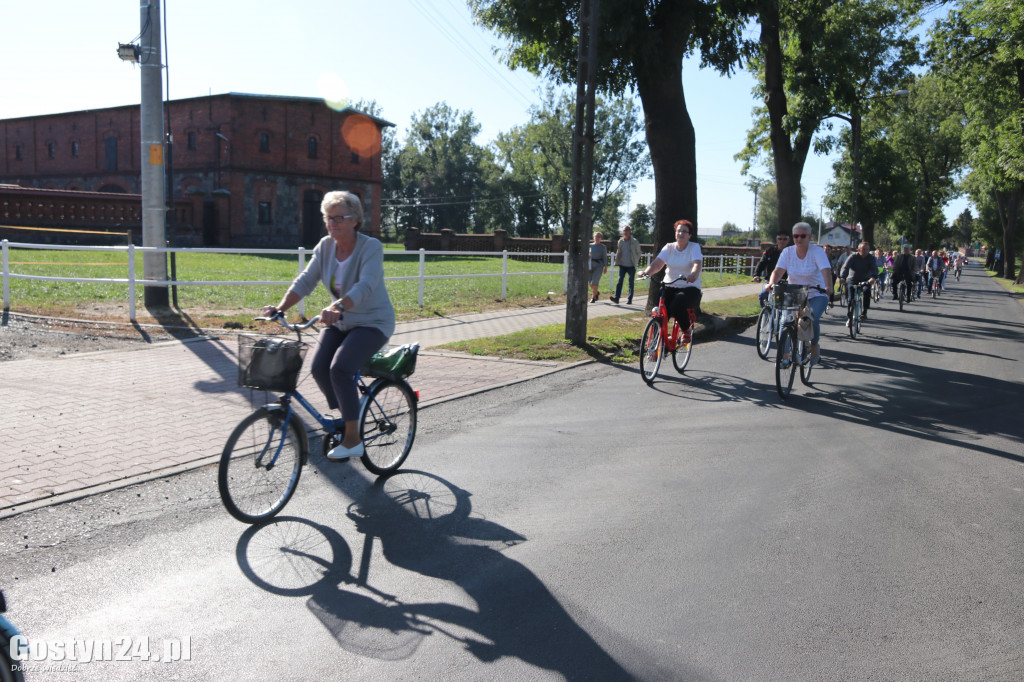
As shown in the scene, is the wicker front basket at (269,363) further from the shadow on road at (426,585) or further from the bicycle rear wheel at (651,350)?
the bicycle rear wheel at (651,350)

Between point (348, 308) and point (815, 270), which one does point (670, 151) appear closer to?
point (815, 270)

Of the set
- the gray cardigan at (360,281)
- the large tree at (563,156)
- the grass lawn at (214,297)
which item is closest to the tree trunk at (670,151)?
the grass lawn at (214,297)

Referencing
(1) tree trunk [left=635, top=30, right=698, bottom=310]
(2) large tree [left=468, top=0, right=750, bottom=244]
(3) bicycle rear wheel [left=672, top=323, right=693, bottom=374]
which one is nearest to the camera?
(3) bicycle rear wheel [left=672, top=323, right=693, bottom=374]

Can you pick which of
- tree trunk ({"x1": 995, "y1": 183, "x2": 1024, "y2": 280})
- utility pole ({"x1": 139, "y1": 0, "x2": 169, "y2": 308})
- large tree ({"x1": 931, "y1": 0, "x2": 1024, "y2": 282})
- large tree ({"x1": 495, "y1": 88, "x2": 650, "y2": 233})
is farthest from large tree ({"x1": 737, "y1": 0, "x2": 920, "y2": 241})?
large tree ({"x1": 495, "y1": 88, "x2": 650, "y2": 233})

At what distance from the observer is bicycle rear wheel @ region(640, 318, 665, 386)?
934 cm

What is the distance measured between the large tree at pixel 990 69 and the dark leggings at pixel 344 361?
22896mm

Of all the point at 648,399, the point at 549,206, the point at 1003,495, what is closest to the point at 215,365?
the point at 648,399

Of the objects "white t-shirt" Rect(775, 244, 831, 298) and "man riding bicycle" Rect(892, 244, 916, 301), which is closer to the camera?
"white t-shirt" Rect(775, 244, 831, 298)

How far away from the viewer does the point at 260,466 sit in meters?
4.53

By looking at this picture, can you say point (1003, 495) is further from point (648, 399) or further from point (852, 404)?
point (648, 399)

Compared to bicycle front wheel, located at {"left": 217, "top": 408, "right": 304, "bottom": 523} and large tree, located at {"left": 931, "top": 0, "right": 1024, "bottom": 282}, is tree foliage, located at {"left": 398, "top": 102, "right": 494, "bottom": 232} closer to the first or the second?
large tree, located at {"left": 931, "top": 0, "right": 1024, "bottom": 282}

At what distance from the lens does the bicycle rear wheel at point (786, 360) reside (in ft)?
28.4

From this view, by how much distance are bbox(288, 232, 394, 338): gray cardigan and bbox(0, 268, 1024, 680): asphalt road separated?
1136 millimetres

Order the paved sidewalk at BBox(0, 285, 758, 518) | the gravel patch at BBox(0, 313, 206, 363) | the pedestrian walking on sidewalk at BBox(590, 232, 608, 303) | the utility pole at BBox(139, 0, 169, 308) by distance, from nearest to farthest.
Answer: the paved sidewalk at BBox(0, 285, 758, 518) < the gravel patch at BBox(0, 313, 206, 363) < the utility pole at BBox(139, 0, 169, 308) < the pedestrian walking on sidewalk at BBox(590, 232, 608, 303)
